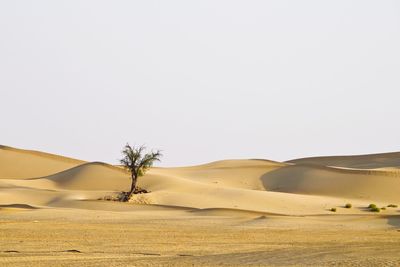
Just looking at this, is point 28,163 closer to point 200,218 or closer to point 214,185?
point 214,185

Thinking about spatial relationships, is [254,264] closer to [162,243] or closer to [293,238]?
[162,243]

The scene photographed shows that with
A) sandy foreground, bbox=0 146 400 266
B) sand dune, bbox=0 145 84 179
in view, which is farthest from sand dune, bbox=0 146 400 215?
sandy foreground, bbox=0 146 400 266

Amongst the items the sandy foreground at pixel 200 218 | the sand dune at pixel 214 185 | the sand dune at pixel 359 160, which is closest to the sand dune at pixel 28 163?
the sand dune at pixel 214 185

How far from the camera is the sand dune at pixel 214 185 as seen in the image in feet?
181

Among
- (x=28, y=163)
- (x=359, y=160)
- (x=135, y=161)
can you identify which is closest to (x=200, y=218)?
(x=135, y=161)

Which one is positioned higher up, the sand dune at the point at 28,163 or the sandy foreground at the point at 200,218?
the sand dune at the point at 28,163

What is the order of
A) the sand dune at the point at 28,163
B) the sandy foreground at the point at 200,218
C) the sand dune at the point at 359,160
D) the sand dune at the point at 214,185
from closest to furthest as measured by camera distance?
the sandy foreground at the point at 200,218, the sand dune at the point at 214,185, the sand dune at the point at 28,163, the sand dune at the point at 359,160

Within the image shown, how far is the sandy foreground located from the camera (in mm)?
22359

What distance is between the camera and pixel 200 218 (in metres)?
40.9

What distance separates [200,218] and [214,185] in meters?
25.9

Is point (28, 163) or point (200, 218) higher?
point (28, 163)

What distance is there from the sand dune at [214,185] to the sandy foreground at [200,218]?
10cm

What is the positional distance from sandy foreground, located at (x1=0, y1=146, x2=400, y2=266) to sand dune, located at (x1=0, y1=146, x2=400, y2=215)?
10 cm

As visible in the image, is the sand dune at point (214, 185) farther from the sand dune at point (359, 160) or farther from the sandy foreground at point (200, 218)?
the sand dune at point (359, 160)
